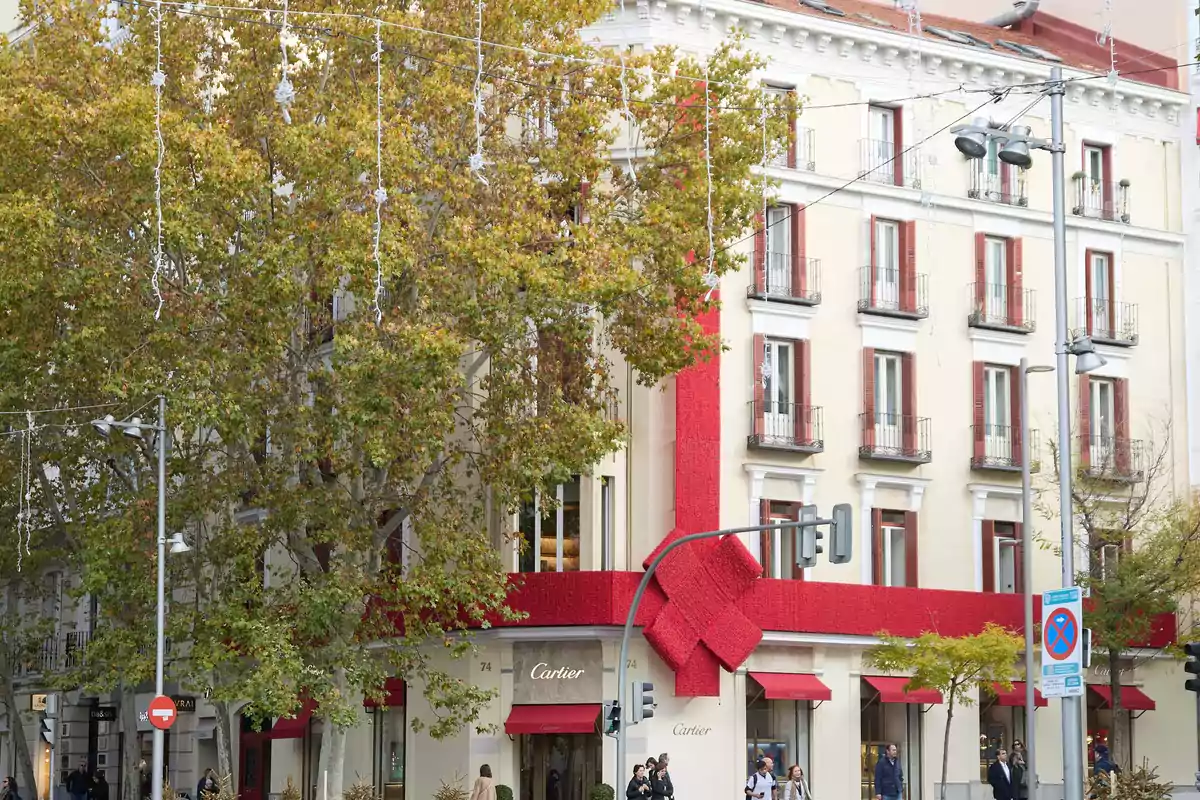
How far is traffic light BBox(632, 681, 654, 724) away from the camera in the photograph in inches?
1403

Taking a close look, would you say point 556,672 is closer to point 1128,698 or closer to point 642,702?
point 642,702

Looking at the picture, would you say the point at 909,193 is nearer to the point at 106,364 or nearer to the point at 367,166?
the point at 367,166

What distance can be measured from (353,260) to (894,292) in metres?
14.6

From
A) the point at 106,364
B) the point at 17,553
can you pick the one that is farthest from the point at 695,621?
the point at 17,553

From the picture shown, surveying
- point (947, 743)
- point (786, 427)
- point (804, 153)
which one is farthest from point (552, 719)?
point (804, 153)

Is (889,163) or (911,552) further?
(889,163)

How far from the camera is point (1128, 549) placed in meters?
45.7

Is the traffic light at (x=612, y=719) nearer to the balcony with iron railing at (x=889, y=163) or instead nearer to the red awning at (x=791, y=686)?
the red awning at (x=791, y=686)

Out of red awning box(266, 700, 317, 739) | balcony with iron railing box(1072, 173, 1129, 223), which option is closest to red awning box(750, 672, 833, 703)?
red awning box(266, 700, 317, 739)

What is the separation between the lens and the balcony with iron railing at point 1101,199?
4672 centimetres

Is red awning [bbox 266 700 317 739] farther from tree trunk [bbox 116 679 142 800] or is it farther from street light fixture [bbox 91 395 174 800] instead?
street light fixture [bbox 91 395 174 800]

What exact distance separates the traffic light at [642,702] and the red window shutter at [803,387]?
331 inches

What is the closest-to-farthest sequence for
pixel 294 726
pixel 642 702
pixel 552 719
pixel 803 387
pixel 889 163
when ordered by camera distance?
pixel 642 702 < pixel 552 719 < pixel 803 387 < pixel 889 163 < pixel 294 726

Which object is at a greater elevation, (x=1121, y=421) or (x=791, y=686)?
(x=1121, y=421)
